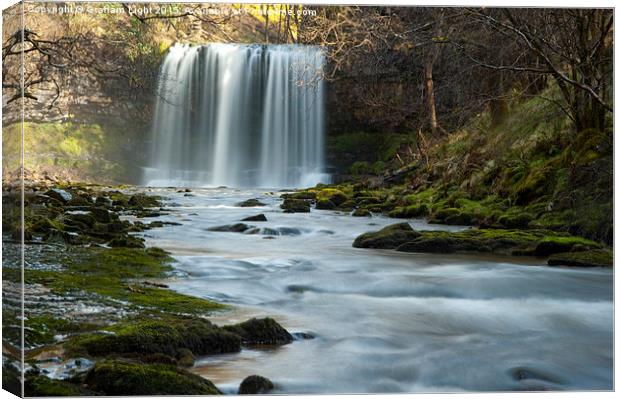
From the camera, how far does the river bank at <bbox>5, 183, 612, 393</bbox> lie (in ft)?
18.6

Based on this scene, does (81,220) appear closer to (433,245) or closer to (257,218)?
(257,218)

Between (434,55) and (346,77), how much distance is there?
1.99ft

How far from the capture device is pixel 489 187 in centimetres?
645

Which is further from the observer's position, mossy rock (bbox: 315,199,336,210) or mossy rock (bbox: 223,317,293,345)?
mossy rock (bbox: 315,199,336,210)

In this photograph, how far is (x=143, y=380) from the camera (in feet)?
17.9

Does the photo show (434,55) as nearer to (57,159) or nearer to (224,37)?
(224,37)

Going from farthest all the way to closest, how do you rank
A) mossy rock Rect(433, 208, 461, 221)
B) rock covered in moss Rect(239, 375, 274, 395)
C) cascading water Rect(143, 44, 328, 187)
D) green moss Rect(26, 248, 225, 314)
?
mossy rock Rect(433, 208, 461, 221) < cascading water Rect(143, 44, 328, 187) < green moss Rect(26, 248, 225, 314) < rock covered in moss Rect(239, 375, 274, 395)

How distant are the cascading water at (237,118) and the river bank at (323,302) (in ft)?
0.56

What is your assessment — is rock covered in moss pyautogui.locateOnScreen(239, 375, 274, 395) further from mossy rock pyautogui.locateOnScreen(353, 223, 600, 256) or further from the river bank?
mossy rock pyautogui.locateOnScreen(353, 223, 600, 256)

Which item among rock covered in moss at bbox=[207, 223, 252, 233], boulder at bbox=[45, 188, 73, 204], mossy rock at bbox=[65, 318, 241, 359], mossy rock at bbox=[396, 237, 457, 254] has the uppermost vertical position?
boulder at bbox=[45, 188, 73, 204]

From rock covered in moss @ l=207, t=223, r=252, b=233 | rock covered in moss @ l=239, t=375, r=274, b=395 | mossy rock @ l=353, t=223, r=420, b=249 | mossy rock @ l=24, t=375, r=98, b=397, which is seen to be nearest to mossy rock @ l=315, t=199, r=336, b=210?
mossy rock @ l=353, t=223, r=420, b=249

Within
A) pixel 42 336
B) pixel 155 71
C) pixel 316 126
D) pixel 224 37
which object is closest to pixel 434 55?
pixel 316 126

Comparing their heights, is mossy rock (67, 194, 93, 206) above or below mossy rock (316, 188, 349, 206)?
below

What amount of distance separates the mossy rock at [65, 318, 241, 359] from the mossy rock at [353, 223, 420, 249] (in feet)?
3.66
